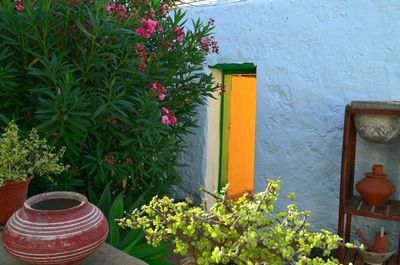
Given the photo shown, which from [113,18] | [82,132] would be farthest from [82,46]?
[82,132]

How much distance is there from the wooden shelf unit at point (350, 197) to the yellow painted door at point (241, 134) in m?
2.18

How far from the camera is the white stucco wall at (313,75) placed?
365 cm

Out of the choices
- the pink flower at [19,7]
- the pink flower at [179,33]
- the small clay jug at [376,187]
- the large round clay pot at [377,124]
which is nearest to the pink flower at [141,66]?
the pink flower at [179,33]

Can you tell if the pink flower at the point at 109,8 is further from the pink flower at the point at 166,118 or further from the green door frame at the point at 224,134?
the green door frame at the point at 224,134

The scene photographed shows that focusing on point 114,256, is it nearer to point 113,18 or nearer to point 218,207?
point 218,207

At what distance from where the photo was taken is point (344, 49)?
379 centimetres

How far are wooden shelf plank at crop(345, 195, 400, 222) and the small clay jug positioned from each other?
0.22 ft

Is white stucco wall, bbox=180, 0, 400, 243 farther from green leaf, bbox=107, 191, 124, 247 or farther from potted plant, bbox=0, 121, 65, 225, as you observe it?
potted plant, bbox=0, 121, 65, 225

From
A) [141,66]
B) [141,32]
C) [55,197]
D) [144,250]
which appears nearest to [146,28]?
[141,32]

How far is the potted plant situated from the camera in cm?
207

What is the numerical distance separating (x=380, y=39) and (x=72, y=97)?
2.93 m

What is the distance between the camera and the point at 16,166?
2109mm

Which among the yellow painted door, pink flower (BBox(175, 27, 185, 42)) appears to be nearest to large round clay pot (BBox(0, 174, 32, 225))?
pink flower (BBox(175, 27, 185, 42))

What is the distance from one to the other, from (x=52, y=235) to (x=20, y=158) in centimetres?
76
